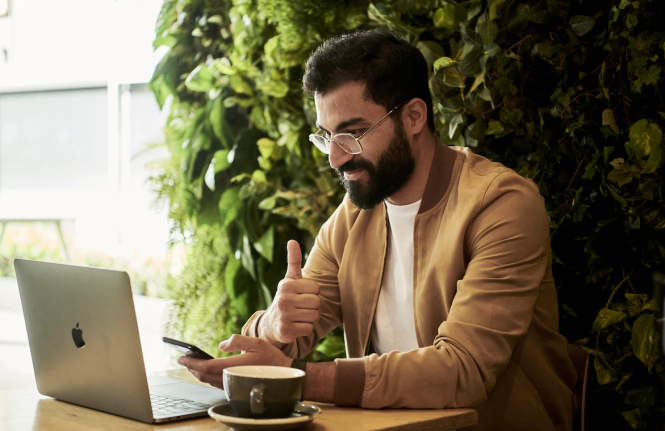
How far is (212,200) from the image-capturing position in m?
2.71

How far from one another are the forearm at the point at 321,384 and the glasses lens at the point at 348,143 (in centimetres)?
60

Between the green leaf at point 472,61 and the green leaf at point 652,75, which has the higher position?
the green leaf at point 472,61

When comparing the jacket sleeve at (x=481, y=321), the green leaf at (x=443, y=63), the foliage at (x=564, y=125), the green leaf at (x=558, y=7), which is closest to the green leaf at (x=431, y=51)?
the foliage at (x=564, y=125)

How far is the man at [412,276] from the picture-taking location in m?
1.22

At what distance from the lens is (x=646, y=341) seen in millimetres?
1503

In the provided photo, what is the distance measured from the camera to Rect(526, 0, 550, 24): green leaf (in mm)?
1681

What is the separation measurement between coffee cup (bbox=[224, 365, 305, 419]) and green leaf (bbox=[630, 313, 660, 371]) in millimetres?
905

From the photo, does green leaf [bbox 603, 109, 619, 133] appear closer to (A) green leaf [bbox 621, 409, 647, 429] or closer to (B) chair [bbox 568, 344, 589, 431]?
(B) chair [bbox 568, 344, 589, 431]

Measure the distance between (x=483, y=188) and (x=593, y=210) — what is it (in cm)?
37

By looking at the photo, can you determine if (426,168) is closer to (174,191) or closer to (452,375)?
(452,375)

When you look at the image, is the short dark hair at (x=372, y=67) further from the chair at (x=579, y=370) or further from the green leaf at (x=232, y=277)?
the green leaf at (x=232, y=277)

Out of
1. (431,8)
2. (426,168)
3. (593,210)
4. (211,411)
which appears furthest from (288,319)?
(431,8)

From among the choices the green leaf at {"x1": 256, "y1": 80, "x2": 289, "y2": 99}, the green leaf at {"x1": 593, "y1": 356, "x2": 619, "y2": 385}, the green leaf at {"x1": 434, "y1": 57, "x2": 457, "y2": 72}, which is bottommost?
the green leaf at {"x1": 593, "y1": 356, "x2": 619, "y2": 385}

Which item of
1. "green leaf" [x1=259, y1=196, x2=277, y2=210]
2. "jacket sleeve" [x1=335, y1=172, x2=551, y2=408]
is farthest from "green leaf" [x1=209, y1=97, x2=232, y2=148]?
"jacket sleeve" [x1=335, y1=172, x2=551, y2=408]
